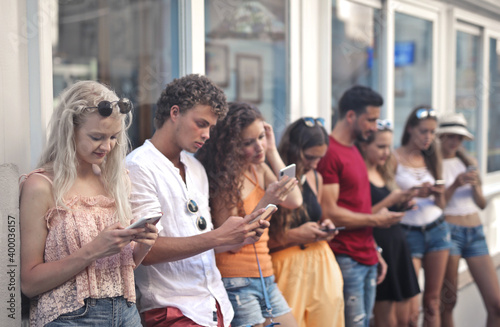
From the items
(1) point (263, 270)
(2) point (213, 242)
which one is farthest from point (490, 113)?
(2) point (213, 242)

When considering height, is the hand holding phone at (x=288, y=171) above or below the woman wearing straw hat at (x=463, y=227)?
above

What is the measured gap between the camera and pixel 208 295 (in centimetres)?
229

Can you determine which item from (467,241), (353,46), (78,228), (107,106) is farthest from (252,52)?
(78,228)

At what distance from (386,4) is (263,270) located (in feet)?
10.5

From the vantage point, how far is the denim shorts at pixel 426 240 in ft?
13.2

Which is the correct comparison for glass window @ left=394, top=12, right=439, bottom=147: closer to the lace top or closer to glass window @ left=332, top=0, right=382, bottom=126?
glass window @ left=332, top=0, right=382, bottom=126

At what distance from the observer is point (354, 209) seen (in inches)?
133

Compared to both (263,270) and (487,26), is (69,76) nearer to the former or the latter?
(263,270)

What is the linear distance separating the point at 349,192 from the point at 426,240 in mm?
1000

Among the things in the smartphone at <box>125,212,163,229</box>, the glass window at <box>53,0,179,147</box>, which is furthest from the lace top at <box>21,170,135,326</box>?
the glass window at <box>53,0,179,147</box>

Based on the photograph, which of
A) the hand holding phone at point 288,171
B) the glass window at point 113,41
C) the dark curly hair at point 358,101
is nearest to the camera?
the hand holding phone at point 288,171

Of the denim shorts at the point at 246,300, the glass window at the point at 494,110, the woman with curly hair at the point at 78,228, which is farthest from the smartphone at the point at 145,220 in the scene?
the glass window at the point at 494,110

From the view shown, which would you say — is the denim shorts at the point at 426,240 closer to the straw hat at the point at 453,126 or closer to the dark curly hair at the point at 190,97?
the straw hat at the point at 453,126

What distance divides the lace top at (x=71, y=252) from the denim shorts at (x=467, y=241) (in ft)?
10.4
